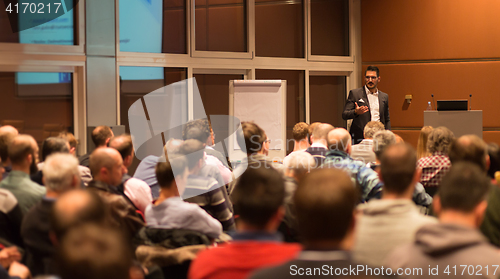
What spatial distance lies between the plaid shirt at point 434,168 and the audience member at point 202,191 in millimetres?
1662

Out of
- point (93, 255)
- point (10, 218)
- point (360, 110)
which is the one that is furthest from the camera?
point (360, 110)

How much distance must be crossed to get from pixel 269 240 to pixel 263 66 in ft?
19.8

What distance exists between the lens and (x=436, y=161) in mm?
3641

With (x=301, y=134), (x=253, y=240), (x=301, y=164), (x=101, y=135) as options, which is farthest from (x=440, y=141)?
(x=101, y=135)

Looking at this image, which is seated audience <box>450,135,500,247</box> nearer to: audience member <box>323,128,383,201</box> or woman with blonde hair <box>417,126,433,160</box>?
audience member <box>323,128,383,201</box>

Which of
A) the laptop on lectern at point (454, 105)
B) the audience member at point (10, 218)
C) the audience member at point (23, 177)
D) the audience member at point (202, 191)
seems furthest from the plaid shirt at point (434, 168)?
the audience member at point (10, 218)

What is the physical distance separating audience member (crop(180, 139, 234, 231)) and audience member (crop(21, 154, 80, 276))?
0.78 meters

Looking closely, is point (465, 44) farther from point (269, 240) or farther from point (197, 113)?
point (269, 240)

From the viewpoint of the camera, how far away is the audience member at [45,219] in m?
2.26

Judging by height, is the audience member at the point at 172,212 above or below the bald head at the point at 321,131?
below

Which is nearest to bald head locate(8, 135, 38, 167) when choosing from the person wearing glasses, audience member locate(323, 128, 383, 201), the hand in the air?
audience member locate(323, 128, 383, 201)

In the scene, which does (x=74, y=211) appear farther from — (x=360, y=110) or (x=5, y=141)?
(x=360, y=110)

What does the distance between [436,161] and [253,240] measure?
253 centimetres

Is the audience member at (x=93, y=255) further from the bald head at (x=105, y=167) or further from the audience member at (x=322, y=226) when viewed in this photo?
the bald head at (x=105, y=167)
